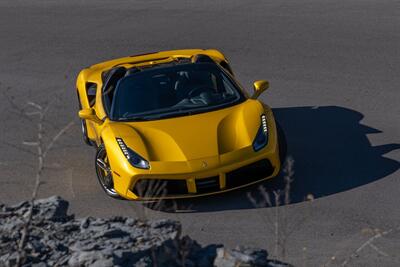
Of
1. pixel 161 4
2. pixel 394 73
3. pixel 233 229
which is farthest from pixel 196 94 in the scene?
pixel 161 4

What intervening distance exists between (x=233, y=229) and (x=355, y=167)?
90.1 inches

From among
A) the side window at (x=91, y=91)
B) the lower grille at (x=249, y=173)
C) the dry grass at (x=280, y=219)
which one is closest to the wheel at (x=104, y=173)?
the lower grille at (x=249, y=173)

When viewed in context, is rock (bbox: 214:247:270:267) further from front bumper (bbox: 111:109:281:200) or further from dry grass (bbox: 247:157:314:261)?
front bumper (bbox: 111:109:281:200)

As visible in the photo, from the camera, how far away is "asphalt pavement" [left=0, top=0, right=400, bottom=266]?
9.76m

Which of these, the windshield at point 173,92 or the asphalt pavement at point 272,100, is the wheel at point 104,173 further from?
the windshield at point 173,92

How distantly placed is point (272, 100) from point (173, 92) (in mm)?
3073

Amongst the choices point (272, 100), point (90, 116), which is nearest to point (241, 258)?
point (90, 116)

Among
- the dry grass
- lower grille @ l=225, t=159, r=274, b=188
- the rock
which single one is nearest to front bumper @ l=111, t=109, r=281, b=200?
lower grille @ l=225, t=159, r=274, b=188

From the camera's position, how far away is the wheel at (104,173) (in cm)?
1084

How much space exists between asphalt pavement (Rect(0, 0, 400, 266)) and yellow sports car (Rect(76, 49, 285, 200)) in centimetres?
27

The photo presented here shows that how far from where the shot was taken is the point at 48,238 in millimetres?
7070

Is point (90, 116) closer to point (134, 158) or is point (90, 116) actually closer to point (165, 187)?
point (134, 158)

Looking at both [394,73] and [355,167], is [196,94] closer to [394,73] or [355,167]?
[355,167]

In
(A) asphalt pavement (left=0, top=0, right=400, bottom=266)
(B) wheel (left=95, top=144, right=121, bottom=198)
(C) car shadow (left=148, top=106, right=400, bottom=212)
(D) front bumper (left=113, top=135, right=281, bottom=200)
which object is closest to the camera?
(A) asphalt pavement (left=0, top=0, right=400, bottom=266)
